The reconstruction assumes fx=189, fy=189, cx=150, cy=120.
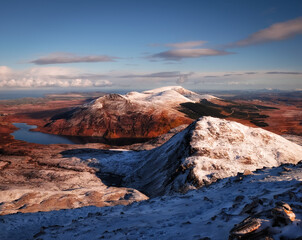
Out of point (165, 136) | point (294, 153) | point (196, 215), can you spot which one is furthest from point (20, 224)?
point (165, 136)

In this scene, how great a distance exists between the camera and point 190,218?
1201 centimetres

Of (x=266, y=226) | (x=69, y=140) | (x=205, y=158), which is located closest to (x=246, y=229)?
(x=266, y=226)

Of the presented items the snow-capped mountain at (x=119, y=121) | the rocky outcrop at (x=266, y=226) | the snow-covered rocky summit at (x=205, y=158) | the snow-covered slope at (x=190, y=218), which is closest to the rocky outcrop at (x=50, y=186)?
the snow-covered rocky summit at (x=205, y=158)

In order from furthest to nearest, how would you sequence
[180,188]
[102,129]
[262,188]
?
[102,129] → [180,188] → [262,188]

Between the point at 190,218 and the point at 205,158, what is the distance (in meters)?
21.8

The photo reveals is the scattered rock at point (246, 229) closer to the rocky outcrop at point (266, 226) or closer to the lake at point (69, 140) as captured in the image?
the rocky outcrop at point (266, 226)

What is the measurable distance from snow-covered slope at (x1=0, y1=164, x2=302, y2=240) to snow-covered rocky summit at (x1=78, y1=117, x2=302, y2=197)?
11.9m

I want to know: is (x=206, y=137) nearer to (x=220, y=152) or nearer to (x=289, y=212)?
(x=220, y=152)

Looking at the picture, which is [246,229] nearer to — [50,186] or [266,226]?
[266,226]

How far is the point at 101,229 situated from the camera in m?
12.2

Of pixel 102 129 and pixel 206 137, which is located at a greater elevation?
pixel 206 137

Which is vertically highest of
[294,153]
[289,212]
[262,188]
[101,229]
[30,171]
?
[289,212]

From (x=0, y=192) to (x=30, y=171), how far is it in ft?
49.1

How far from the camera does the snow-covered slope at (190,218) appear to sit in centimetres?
895
